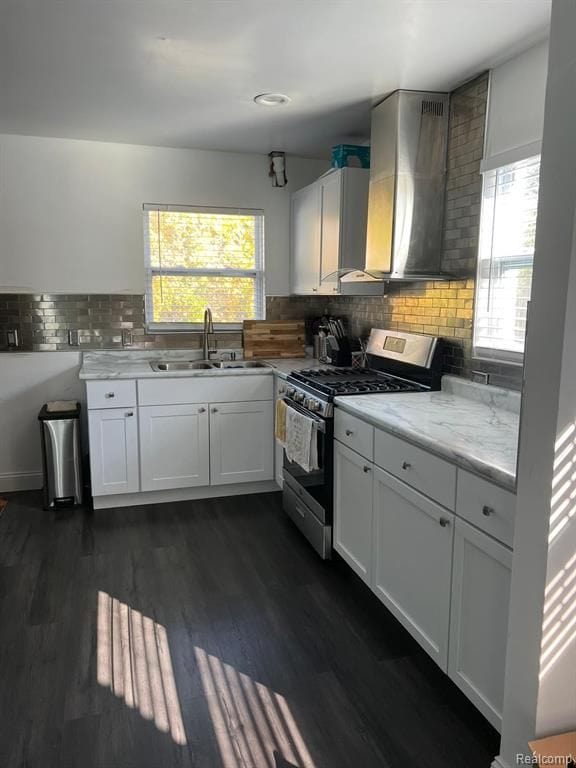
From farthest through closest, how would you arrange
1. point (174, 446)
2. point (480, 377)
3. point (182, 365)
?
1. point (182, 365)
2. point (174, 446)
3. point (480, 377)

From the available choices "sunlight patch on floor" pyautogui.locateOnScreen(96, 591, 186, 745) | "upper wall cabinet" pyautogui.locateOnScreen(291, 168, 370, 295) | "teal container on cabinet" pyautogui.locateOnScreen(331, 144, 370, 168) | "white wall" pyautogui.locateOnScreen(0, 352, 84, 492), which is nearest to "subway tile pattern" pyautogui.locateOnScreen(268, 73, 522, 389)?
"upper wall cabinet" pyautogui.locateOnScreen(291, 168, 370, 295)

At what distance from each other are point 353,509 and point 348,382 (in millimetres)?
761

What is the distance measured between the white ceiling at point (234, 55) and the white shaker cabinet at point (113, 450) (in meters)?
1.84

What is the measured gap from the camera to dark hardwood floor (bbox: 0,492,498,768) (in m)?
1.78

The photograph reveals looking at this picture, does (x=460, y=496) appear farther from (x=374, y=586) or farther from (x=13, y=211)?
(x=13, y=211)

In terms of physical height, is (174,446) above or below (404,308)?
below

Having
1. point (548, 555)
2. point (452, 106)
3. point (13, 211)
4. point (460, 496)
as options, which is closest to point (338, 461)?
point (460, 496)

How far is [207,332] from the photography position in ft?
14.1

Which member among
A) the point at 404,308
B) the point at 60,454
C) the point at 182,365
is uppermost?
the point at 404,308

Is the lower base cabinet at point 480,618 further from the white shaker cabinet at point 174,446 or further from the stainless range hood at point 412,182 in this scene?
the white shaker cabinet at point 174,446

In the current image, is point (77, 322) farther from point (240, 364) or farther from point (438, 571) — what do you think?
point (438, 571)

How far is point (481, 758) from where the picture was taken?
175 centimetres

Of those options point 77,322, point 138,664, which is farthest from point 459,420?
point 77,322

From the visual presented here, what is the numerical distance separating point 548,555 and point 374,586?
1.21m
